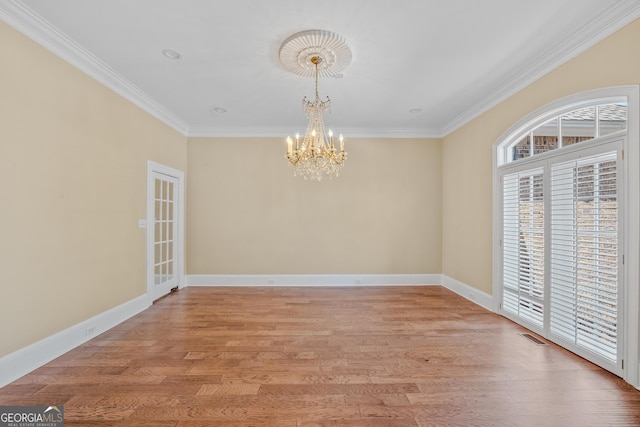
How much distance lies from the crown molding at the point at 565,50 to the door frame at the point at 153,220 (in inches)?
189

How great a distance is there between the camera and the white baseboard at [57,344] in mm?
2148

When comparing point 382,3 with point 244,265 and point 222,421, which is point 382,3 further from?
point 244,265

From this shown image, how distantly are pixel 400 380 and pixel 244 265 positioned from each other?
3.61 m

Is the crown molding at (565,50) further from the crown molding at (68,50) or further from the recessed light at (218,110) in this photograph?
the crown molding at (68,50)

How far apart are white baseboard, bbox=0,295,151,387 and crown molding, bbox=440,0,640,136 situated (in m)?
5.41

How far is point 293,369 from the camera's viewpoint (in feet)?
7.75

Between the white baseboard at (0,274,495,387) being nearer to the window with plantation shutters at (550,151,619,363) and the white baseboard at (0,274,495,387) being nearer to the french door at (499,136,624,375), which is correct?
the french door at (499,136,624,375)

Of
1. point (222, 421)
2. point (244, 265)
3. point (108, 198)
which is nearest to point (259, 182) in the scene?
point (244, 265)

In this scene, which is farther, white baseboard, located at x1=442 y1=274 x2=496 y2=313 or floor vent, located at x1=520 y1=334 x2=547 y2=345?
white baseboard, located at x1=442 y1=274 x2=496 y2=313

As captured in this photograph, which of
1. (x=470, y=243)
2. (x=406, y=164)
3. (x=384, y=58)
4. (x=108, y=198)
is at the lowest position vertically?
(x=470, y=243)

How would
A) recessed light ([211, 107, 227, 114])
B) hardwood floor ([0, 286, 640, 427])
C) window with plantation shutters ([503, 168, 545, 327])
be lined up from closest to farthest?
hardwood floor ([0, 286, 640, 427]) → window with plantation shutters ([503, 168, 545, 327]) → recessed light ([211, 107, 227, 114])

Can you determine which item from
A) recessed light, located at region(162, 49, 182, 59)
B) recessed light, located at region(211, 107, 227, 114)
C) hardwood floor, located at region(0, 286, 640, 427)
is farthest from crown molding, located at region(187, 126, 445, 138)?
hardwood floor, located at region(0, 286, 640, 427)

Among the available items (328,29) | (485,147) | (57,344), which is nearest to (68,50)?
(328,29)

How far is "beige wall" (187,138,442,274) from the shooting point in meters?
5.14
